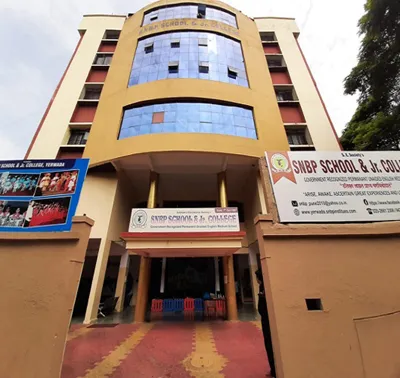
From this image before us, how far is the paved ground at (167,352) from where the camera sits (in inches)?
155

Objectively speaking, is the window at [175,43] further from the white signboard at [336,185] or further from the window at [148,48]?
the white signboard at [336,185]

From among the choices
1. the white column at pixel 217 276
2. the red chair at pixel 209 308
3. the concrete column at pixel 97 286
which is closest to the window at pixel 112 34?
the concrete column at pixel 97 286

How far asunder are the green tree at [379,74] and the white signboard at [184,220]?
34.2 feet

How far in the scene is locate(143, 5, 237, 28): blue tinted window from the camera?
1528 cm

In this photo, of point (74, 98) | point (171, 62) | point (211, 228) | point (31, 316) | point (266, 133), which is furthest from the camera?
point (74, 98)

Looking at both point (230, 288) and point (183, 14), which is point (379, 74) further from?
point (183, 14)

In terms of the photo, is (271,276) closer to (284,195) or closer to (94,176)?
(284,195)

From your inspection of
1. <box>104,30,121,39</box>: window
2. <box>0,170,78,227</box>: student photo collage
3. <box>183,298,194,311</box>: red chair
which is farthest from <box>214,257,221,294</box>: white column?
<box>104,30,121,39</box>: window

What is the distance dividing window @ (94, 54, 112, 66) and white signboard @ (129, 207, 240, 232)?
1469cm

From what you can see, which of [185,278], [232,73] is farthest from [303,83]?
[185,278]

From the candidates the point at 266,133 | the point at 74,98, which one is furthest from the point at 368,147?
the point at 74,98

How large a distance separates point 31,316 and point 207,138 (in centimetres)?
918

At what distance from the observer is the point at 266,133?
38.4 ft

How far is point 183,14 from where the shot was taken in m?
15.2
